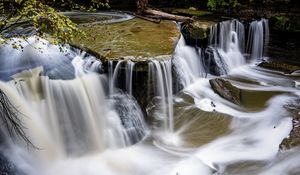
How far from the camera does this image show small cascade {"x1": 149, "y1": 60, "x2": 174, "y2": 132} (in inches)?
316

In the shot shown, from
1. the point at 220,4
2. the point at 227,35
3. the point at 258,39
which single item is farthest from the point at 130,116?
the point at 220,4

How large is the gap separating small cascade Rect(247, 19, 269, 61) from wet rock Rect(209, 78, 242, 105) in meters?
3.06

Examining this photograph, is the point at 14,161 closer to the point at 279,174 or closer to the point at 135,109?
the point at 135,109

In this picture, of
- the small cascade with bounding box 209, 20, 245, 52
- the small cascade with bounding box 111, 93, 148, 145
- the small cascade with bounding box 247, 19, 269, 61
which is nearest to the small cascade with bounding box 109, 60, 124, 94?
the small cascade with bounding box 111, 93, 148, 145

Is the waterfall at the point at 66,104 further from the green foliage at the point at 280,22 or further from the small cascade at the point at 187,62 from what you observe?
the green foliage at the point at 280,22

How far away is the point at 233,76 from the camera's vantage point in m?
11.0

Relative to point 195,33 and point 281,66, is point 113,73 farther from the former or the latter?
point 281,66

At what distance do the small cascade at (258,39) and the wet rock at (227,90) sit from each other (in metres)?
3.06

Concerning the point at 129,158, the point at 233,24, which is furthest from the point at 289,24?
the point at 129,158

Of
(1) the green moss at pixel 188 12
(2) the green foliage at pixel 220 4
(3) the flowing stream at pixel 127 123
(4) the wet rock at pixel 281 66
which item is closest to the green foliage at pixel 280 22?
(4) the wet rock at pixel 281 66

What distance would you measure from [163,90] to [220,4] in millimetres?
6093

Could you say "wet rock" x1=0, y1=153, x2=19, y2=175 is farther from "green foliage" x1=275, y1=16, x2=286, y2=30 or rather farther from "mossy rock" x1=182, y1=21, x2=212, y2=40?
"green foliage" x1=275, y1=16, x2=286, y2=30

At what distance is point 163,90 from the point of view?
837 cm

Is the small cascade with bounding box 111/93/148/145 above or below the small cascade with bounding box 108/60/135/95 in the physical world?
below
